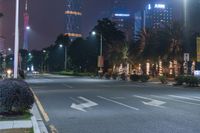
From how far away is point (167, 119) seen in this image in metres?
15.8

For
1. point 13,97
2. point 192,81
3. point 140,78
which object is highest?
A: point 140,78

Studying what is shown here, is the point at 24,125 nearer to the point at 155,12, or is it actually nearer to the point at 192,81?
the point at 192,81

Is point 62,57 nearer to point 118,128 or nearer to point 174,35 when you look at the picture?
point 174,35

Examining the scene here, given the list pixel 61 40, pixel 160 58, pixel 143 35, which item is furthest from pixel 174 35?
pixel 61 40

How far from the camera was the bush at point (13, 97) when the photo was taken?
15.4 meters

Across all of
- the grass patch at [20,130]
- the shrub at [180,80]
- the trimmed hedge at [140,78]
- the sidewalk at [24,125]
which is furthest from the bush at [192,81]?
the grass patch at [20,130]

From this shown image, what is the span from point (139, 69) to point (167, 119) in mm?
76576

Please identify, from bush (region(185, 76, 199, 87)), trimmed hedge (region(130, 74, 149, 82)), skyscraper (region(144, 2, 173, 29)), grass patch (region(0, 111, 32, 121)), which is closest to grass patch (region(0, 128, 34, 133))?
grass patch (region(0, 111, 32, 121))

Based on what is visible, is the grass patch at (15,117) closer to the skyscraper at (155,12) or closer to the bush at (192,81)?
the bush at (192,81)

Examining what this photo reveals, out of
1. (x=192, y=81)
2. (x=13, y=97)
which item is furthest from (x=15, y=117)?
(x=192, y=81)

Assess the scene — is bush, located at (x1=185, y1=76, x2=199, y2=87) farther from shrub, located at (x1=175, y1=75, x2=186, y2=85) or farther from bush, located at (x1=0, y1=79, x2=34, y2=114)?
bush, located at (x1=0, y1=79, x2=34, y2=114)

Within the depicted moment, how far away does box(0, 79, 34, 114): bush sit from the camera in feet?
50.4

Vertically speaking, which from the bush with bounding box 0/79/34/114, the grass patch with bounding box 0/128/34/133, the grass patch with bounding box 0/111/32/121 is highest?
the bush with bounding box 0/79/34/114

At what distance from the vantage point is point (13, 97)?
1541 centimetres
